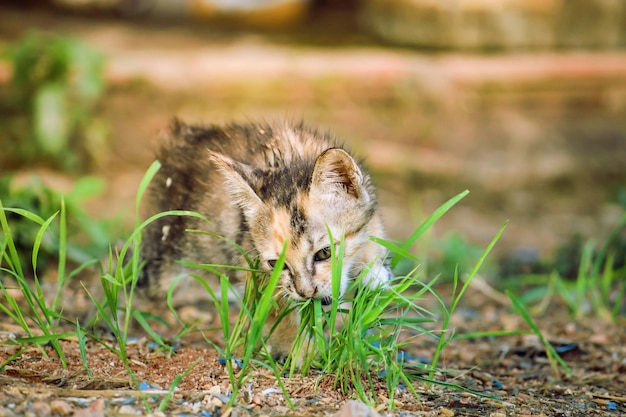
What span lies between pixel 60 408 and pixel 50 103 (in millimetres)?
4528

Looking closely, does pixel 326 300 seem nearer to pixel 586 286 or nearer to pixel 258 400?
pixel 258 400

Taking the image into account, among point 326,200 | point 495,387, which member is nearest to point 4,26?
point 326,200

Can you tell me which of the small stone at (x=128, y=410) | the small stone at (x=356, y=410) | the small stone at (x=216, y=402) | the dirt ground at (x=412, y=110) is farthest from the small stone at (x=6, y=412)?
the dirt ground at (x=412, y=110)

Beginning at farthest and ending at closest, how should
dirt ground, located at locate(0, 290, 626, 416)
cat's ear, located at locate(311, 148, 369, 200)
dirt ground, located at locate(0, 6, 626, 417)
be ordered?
dirt ground, located at locate(0, 6, 626, 417), cat's ear, located at locate(311, 148, 369, 200), dirt ground, located at locate(0, 290, 626, 416)

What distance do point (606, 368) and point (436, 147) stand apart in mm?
4406

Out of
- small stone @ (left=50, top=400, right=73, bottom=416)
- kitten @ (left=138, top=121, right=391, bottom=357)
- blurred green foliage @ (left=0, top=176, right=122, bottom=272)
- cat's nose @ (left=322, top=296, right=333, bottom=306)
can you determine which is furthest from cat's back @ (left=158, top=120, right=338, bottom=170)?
small stone @ (left=50, top=400, right=73, bottom=416)

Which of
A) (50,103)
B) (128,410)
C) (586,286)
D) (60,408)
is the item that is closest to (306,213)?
(128,410)

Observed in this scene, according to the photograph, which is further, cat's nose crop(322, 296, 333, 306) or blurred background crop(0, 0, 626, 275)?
blurred background crop(0, 0, 626, 275)

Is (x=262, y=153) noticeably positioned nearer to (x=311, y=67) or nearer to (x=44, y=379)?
(x=44, y=379)

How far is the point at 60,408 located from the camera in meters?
2.79

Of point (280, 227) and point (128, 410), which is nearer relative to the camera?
point (128, 410)

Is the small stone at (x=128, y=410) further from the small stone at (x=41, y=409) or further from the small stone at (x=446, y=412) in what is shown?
the small stone at (x=446, y=412)

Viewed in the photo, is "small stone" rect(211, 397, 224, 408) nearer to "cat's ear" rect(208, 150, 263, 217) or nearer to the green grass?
"cat's ear" rect(208, 150, 263, 217)

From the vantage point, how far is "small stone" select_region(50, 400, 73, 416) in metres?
2.78
